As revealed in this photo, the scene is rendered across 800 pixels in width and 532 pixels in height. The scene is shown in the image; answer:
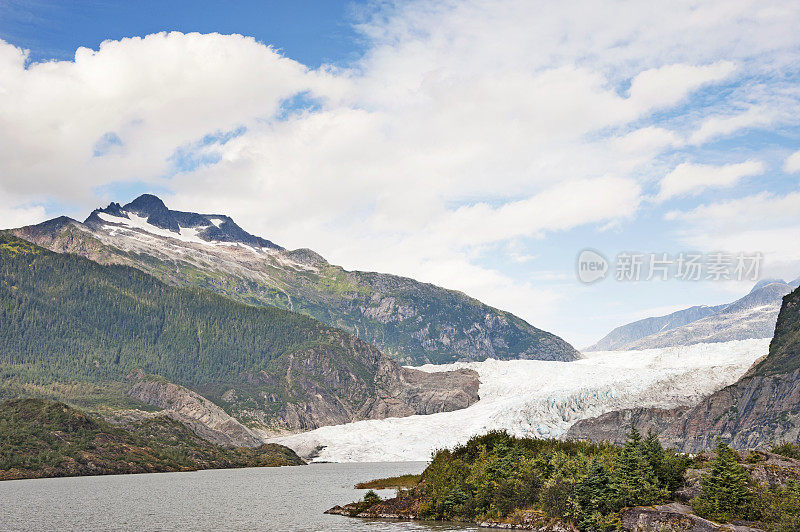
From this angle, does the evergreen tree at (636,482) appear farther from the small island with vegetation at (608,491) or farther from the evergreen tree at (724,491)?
the evergreen tree at (724,491)

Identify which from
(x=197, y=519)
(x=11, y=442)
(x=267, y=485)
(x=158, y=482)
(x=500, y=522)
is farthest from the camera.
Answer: (x=11, y=442)

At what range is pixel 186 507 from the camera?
9906 centimetres

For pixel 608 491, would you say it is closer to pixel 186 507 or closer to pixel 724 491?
pixel 724 491

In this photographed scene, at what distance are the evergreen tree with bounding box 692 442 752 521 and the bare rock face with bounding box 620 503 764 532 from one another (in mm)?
1459

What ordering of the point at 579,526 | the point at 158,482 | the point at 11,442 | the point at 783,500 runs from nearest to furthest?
the point at 783,500 < the point at 579,526 < the point at 158,482 < the point at 11,442

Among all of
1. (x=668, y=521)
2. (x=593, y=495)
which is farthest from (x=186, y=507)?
(x=668, y=521)

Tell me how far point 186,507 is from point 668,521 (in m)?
67.2

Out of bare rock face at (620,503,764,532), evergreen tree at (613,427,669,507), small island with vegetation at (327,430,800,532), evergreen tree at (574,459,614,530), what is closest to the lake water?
small island with vegetation at (327,430,800,532)

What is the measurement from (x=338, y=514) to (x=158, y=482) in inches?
3495

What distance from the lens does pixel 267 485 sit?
144250 millimetres

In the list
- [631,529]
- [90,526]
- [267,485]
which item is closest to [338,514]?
[90,526]

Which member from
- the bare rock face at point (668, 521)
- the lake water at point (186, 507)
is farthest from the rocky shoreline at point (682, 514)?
the lake water at point (186, 507)

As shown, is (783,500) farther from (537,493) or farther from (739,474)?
(537,493)

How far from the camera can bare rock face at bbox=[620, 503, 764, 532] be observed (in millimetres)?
56375
